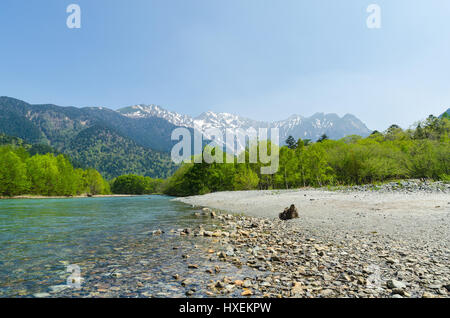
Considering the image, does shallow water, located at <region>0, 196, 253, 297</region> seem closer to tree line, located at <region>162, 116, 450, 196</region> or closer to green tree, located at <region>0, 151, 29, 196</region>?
tree line, located at <region>162, 116, 450, 196</region>

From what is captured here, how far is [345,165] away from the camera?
65188 millimetres

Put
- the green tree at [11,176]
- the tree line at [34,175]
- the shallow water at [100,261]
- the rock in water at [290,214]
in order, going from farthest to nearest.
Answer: the tree line at [34,175]
the green tree at [11,176]
the rock in water at [290,214]
the shallow water at [100,261]

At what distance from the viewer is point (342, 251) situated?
9.76 meters

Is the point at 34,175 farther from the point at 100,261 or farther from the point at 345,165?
the point at 345,165

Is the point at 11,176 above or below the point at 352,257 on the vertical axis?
above

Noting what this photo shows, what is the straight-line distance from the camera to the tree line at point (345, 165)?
46.0 meters

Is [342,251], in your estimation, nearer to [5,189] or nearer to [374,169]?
[374,169]

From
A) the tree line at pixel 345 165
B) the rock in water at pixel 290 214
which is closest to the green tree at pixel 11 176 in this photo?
the tree line at pixel 345 165

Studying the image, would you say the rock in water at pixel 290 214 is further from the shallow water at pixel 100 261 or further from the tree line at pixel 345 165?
the tree line at pixel 345 165

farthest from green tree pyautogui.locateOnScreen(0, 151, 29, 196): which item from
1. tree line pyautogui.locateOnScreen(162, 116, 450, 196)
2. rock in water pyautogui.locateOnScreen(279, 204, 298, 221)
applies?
rock in water pyautogui.locateOnScreen(279, 204, 298, 221)

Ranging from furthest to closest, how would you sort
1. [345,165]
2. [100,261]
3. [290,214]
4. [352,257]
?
[345,165] → [290,214] → [100,261] → [352,257]

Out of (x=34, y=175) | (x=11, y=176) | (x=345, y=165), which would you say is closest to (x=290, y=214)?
(x=345, y=165)
